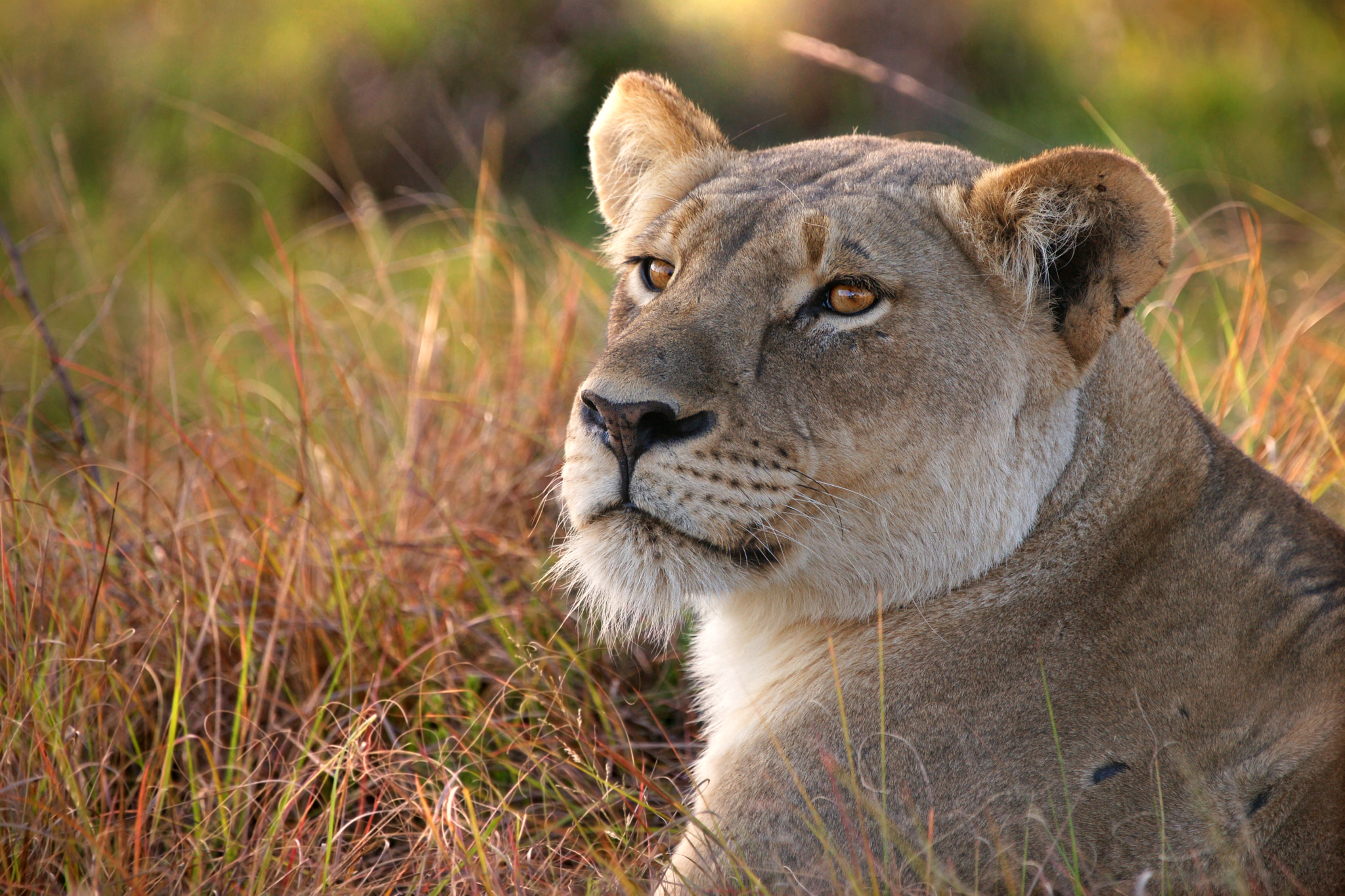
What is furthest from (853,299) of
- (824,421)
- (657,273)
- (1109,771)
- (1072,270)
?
(1109,771)

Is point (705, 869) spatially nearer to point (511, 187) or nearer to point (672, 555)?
point (672, 555)

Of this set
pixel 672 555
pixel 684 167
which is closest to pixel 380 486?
pixel 684 167

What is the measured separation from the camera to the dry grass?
2.92 m

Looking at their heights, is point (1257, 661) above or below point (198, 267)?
above

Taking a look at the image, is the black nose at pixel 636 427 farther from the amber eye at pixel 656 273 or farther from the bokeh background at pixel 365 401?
the bokeh background at pixel 365 401

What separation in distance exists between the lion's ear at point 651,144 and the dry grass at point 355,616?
4.05ft

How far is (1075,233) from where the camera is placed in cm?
269

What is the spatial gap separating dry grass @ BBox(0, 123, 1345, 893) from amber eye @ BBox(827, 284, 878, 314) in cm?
121

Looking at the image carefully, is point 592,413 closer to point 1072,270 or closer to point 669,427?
point 669,427

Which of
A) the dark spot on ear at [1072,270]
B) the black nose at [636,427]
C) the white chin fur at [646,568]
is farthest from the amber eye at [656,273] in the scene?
the dark spot on ear at [1072,270]

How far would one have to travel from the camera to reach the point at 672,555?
2645 millimetres

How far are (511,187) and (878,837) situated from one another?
9174 millimetres

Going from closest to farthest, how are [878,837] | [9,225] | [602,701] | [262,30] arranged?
[878,837], [602,701], [9,225], [262,30]

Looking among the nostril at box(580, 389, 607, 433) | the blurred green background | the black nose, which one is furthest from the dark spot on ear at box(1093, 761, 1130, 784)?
the blurred green background
